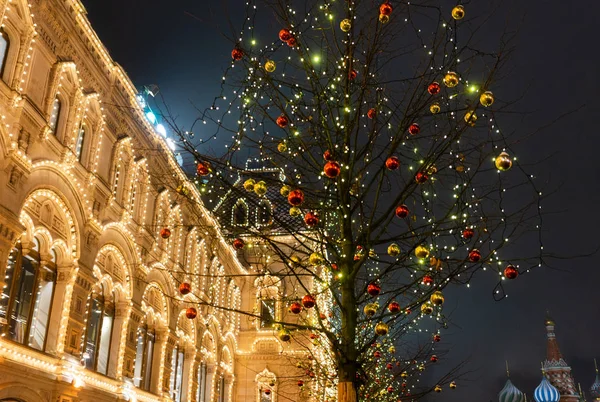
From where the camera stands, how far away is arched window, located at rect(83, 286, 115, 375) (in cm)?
1595

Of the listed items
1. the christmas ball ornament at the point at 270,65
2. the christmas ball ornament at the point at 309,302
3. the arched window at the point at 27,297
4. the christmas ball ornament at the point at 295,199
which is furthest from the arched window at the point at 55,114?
the christmas ball ornament at the point at 295,199

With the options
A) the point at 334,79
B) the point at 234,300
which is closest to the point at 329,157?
the point at 334,79

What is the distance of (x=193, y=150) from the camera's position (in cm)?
818

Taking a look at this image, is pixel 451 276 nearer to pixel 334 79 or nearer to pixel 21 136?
pixel 334 79

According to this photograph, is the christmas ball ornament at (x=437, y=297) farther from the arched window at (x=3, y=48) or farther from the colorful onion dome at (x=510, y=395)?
the colorful onion dome at (x=510, y=395)

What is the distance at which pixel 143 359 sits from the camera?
1975 cm

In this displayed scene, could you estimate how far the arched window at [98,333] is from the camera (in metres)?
15.9

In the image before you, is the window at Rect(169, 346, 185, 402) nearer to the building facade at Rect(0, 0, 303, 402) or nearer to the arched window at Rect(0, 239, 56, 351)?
the building facade at Rect(0, 0, 303, 402)

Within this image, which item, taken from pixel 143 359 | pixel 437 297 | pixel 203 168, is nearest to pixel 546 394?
pixel 143 359

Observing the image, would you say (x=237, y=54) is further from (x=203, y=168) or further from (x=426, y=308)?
(x=426, y=308)

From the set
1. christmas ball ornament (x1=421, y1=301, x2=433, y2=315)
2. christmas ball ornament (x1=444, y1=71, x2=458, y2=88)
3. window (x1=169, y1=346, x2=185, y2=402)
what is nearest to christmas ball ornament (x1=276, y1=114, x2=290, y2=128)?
christmas ball ornament (x1=444, y1=71, x2=458, y2=88)

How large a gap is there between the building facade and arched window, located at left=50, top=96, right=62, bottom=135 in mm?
36

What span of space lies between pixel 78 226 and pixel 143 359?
21.7 ft

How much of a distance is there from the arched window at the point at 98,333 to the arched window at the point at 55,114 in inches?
182
